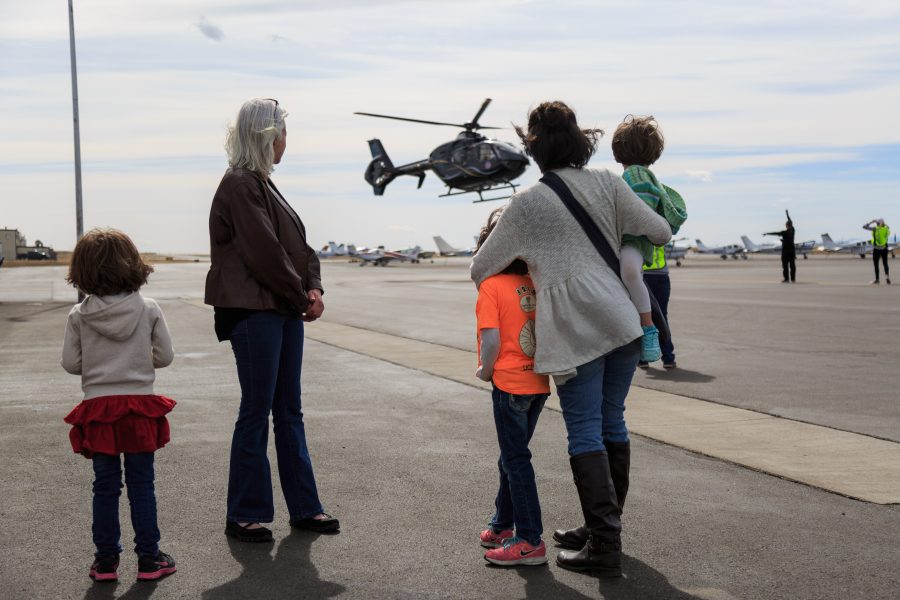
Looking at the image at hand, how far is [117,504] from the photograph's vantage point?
4.32 metres

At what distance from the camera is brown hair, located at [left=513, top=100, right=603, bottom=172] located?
171 inches

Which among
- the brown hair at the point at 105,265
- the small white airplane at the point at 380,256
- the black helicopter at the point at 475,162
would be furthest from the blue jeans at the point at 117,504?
the small white airplane at the point at 380,256

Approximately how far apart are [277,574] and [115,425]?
0.92 metres

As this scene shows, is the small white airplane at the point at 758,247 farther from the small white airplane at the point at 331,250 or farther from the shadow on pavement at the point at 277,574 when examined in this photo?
the shadow on pavement at the point at 277,574

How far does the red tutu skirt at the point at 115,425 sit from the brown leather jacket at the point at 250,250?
66 cm

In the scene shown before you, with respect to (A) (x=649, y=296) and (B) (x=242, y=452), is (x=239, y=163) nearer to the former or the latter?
(B) (x=242, y=452)

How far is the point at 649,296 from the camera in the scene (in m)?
4.60

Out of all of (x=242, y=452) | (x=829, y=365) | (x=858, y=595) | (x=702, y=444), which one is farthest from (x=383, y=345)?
(x=858, y=595)

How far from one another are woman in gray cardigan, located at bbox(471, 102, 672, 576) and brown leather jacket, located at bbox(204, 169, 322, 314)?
0.93 metres

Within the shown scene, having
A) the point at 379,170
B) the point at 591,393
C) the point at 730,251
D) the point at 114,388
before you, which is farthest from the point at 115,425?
the point at 730,251

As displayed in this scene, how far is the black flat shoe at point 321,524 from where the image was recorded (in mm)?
4969

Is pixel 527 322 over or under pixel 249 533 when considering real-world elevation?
over

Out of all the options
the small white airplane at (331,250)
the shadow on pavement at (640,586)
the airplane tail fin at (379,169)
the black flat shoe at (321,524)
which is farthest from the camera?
the small white airplane at (331,250)

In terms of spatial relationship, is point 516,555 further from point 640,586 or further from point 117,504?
point 117,504
